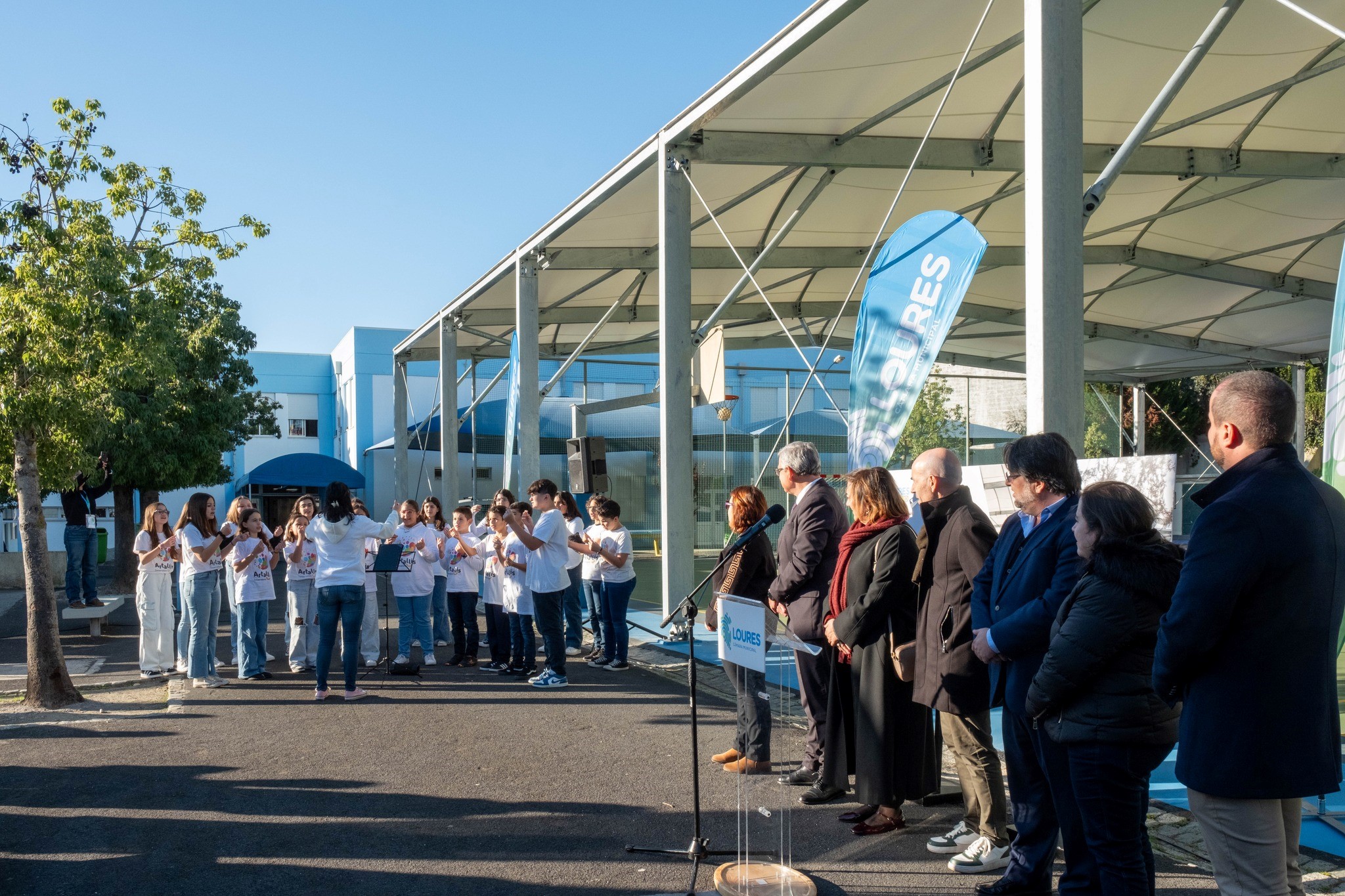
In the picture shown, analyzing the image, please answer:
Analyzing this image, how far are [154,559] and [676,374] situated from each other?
18.9 feet

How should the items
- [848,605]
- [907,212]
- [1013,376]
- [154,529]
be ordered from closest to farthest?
[848,605] → [154,529] → [907,212] → [1013,376]

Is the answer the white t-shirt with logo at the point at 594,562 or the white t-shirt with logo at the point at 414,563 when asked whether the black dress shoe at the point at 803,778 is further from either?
the white t-shirt with logo at the point at 414,563

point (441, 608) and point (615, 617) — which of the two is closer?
point (615, 617)

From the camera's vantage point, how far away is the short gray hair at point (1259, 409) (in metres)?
2.98

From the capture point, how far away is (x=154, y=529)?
10.9 metres

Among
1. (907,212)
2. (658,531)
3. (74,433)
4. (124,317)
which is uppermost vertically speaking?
(907,212)

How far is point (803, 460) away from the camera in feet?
20.3

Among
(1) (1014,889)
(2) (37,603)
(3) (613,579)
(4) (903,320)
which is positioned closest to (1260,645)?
(1) (1014,889)

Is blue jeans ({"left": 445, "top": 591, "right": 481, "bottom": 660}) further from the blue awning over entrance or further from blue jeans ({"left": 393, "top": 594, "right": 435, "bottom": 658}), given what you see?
the blue awning over entrance

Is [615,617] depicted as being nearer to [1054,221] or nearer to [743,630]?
[1054,221]

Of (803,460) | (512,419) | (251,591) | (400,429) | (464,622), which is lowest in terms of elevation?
A: (464,622)

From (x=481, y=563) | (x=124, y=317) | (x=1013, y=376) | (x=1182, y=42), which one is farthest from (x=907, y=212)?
(x=1013, y=376)

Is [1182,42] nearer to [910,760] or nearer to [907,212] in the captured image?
[907,212]

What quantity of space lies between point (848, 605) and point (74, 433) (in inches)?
296
